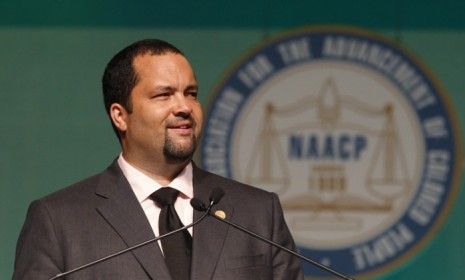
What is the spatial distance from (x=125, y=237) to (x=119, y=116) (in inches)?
13.7

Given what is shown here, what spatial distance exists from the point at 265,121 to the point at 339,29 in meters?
0.41

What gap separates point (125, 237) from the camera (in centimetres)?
258

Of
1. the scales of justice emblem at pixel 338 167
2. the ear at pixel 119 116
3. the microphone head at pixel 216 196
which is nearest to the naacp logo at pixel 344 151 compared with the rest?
the scales of justice emblem at pixel 338 167

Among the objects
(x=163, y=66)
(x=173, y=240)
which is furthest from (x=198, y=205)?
(x=163, y=66)

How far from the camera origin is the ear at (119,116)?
2781 mm

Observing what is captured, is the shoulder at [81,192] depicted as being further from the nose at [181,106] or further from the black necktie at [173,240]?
the nose at [181,106]

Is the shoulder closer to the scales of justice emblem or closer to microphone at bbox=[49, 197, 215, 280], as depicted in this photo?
microphone at bbox=[49, 197, 215, 280]

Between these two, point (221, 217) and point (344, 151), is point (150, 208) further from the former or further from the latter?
point (344, 151)

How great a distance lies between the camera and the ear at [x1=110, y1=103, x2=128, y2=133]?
9.12ft

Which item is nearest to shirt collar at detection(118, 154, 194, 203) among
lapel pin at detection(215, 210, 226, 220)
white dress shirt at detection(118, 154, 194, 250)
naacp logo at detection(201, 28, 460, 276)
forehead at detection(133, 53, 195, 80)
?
white dress shirt at detection(118, 154, 194, 250)

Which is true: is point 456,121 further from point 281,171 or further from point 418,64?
point 281,171

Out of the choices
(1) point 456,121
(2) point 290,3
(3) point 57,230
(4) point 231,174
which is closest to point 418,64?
(1) point 456,121

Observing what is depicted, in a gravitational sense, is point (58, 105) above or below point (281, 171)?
above

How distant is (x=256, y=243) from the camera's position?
8.66 ft
